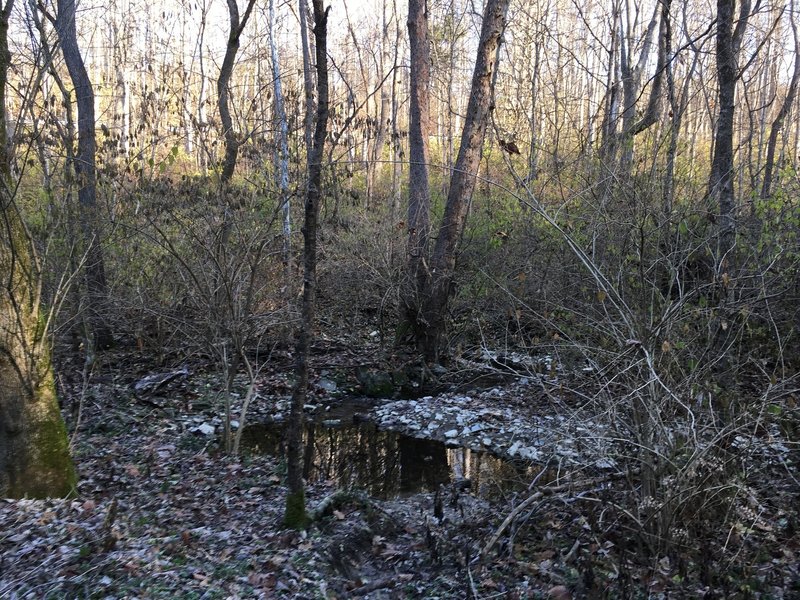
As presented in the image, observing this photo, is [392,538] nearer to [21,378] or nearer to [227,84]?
[21,378]

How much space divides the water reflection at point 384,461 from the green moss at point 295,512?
1.59 m

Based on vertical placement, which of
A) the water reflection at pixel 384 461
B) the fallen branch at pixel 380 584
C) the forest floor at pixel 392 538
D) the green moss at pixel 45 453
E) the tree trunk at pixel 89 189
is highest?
the tree trunk at pixel 89 189

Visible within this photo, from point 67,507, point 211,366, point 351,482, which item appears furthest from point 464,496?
point 211,366

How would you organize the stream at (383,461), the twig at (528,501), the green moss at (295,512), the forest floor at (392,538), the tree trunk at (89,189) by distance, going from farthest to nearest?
the tree trunk at (89,189) → the stream at (383,461) → the green moss at (295,512) → the twig at (528,501) → the forest floor at (392,538)

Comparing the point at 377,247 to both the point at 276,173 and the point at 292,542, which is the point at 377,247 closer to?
the point at 276,173

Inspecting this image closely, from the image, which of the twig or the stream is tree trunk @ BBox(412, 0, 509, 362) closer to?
the stream

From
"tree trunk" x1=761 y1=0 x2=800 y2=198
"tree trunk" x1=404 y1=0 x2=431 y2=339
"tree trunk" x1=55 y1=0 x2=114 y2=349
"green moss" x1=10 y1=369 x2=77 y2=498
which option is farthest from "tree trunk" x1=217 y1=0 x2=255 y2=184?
"tree trunk" x1=761 y1=0 x2=800 y2=198

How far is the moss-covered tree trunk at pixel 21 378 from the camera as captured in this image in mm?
4195

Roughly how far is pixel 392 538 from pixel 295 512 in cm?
77

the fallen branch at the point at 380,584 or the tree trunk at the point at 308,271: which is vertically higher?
the tree trunk at the point at 308,271

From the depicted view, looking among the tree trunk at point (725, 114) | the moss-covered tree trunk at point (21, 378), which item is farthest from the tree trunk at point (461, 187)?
the moss-covered tree trunk at point (21, 378)

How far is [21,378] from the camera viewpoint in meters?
4.27

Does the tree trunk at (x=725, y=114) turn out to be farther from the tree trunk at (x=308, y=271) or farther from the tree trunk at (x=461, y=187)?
the tree trunk at (x=308, y=271)

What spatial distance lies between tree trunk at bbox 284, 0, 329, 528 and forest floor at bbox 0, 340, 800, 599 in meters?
0.30
